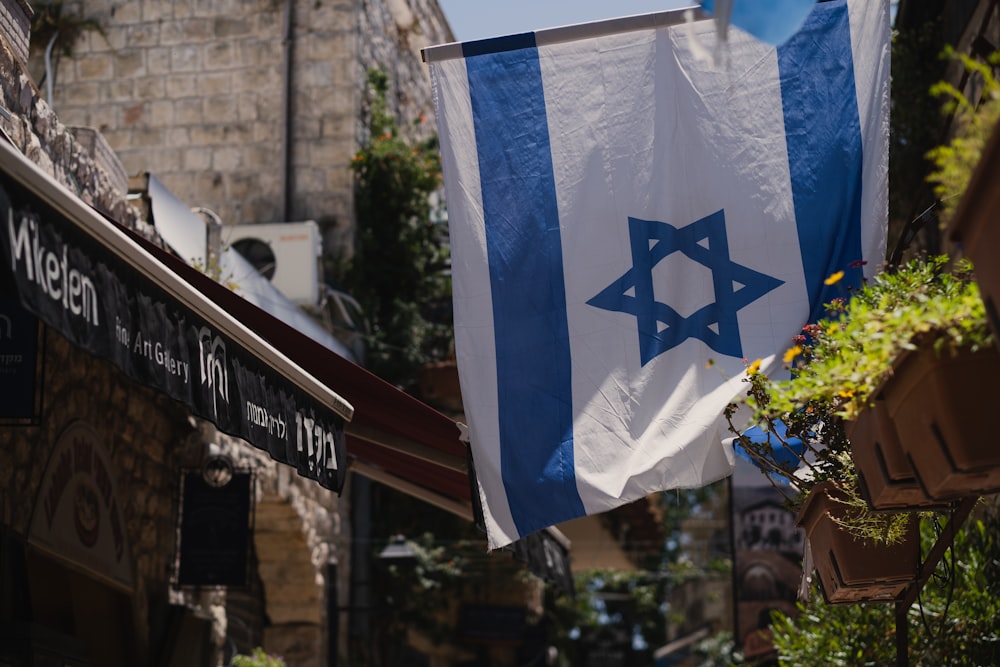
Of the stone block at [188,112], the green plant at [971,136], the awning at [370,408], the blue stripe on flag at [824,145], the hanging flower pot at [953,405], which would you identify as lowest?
the hanging flower pot at [953,405]

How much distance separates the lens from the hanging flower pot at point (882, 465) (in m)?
3.19

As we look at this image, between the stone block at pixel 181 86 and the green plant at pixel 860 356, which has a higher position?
the stone block at pixel 181 86

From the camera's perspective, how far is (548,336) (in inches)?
205

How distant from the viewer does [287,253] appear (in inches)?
500

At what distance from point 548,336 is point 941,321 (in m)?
2.61

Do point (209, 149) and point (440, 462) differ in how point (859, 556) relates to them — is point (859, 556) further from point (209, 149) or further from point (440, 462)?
point (209, 149)

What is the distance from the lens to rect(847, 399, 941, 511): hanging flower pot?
3.19 metres

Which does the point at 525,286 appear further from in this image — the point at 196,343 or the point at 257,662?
the point at 257,662

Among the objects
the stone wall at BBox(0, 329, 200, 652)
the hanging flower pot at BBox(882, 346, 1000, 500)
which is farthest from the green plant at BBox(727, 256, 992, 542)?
the stone wall at BBox(0, 329, 200, 652)

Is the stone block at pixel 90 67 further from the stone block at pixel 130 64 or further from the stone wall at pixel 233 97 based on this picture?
the stone block at pixel 130 64

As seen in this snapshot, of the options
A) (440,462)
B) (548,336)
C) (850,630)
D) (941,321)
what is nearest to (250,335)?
(548,336)

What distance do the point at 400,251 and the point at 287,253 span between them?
5.35 ft

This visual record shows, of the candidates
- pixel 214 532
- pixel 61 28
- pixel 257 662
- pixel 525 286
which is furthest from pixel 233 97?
pixel 525 286

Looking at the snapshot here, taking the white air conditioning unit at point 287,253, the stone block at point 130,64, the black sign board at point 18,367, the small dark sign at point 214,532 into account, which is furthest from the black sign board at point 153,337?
the stone block at point 130,64
